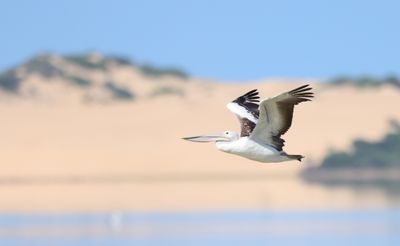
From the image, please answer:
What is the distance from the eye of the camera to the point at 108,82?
74000 mm

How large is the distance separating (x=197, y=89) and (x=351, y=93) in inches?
373

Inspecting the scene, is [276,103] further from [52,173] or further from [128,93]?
A: [128,93]

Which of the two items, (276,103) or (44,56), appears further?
(44,56)

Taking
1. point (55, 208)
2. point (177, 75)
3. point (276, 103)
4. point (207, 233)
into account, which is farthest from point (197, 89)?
point (276, 103)

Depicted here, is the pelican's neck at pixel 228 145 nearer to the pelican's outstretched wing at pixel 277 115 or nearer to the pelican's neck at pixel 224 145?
the pelican's neck at pixel 224 145

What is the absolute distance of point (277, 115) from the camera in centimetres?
1391

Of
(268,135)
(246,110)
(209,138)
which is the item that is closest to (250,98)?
(246,110)

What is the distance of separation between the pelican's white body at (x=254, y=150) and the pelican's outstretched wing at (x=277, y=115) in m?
0.07

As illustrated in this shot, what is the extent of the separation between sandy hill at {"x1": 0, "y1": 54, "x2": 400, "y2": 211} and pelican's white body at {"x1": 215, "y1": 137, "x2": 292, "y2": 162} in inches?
1000

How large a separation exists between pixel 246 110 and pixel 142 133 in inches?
1878

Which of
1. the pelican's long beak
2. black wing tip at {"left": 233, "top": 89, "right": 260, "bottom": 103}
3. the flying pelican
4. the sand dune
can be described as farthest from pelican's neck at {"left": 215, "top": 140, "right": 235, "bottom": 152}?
the sand dune

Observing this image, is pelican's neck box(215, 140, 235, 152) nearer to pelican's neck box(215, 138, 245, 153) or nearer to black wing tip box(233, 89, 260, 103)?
pelican's neck box(215, 138, 245, 153)

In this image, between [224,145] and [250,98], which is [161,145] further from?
[224,145]

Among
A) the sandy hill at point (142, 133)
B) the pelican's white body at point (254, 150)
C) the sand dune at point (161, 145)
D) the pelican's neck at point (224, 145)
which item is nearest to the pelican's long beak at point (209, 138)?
the pelican's neck at point (224, 145)
